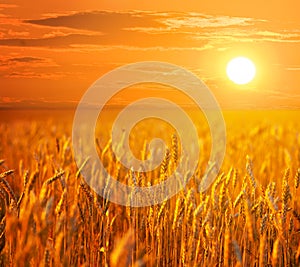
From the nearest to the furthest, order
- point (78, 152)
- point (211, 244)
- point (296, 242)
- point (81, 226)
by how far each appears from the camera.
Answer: point (211, 244) < point (81, 226) < point (296, 242) < point (78, 152)

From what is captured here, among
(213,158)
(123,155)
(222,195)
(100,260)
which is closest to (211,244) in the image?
(222,195)

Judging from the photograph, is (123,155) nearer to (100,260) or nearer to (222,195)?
(100,260)

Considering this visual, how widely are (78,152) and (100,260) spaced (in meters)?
1.27

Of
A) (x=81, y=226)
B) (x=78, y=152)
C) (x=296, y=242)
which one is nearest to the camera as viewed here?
(x=81, y=226)

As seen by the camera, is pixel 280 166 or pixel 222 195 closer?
pixel 222 195

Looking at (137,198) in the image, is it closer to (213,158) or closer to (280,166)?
(213,158)

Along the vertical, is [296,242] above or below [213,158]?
below

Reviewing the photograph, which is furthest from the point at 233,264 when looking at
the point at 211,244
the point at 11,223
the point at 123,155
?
the point at 11,223

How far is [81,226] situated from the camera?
2258 mm

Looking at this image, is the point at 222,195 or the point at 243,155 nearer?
the point at 222,195

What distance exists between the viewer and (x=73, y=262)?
2145mm

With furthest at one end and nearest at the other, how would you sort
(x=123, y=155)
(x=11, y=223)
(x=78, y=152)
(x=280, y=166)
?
(x=280, y=166)
(x=78, y=152)
(x=123, y=155)
(x=11, y=223)

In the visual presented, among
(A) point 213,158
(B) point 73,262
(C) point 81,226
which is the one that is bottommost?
(B) point 73,262

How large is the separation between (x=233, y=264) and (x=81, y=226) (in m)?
0.65
